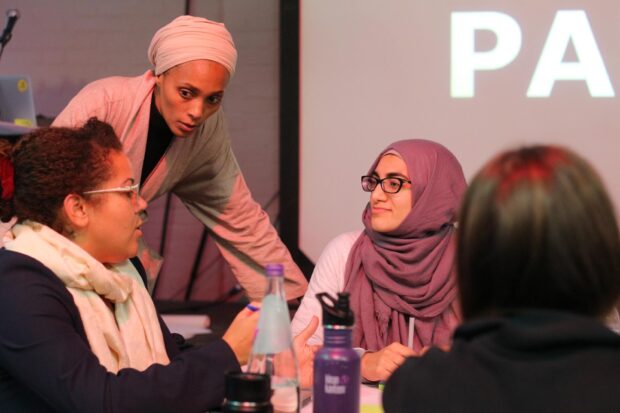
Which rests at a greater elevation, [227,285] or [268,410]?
[268,410]

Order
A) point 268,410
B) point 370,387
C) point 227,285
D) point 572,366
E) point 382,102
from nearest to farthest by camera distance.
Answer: point 572,366 < point 268,410 < point 370,387 < point 382,102 < point 227,285

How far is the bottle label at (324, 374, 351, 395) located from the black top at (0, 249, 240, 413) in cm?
25

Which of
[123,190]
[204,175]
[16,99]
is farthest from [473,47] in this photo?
[123,190]

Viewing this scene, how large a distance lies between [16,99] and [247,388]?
114 inches

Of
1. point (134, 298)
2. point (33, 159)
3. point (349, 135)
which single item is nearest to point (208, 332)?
point (349, 135)

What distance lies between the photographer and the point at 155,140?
2820 millimetres

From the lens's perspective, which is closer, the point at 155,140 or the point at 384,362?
the point at 384,362

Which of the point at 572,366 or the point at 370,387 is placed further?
the point at 370,387

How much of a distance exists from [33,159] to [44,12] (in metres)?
3.54

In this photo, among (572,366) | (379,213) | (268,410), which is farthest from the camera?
(379,213)

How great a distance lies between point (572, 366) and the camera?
37.5 inches

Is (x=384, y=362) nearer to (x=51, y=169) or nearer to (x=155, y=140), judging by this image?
(x=51, y=169)

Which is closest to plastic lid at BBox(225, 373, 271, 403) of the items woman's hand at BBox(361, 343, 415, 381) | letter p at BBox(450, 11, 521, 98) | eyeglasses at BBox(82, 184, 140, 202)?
eyeglasses at BBox(82, 184, 140, 202)

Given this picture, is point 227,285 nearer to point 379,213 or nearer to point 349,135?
point 349,135
